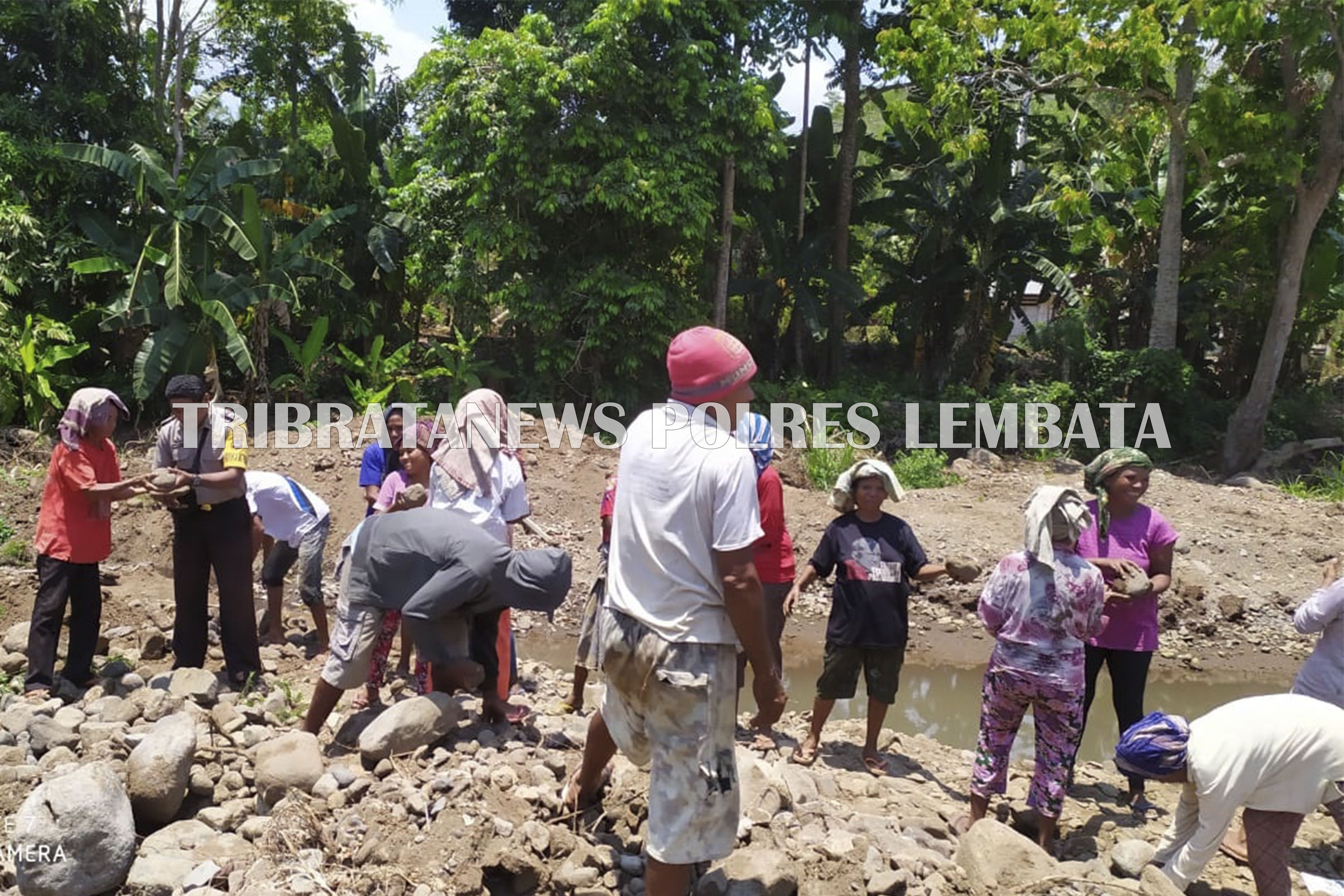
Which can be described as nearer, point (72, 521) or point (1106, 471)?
point (1106, 471)

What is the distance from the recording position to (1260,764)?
10.9ft

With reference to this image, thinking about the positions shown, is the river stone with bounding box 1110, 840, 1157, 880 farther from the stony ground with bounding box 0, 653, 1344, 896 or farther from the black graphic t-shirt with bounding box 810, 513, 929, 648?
the black graphic t-shirt with bounding box 810, 513, 929, 648

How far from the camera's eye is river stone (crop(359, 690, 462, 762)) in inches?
149

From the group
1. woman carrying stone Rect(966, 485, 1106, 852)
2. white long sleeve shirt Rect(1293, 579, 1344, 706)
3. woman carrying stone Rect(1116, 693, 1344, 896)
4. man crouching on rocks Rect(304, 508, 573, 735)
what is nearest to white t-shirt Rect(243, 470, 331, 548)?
man crouching on rocks Rect(304, 508, 573, 735)

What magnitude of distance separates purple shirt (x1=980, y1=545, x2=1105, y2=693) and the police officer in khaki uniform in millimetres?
3621

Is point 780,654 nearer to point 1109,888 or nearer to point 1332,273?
point 1109,888

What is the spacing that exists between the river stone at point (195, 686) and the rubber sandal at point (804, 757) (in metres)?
2.90

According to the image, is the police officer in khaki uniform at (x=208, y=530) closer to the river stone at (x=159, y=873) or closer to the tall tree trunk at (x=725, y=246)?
the river stone at (x=159, y=873)

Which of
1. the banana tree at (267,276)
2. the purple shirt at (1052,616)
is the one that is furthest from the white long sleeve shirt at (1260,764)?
the banana tree at (267,276)

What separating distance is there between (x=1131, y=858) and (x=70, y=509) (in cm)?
503

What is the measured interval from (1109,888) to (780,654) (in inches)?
73.4

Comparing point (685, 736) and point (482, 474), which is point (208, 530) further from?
point (685, 736)

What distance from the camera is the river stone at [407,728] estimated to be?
12.4 ft

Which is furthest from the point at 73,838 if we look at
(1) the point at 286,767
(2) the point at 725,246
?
(2) the point at 725,246
